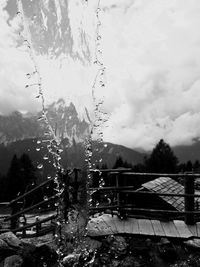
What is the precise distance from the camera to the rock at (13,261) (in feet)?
23.3

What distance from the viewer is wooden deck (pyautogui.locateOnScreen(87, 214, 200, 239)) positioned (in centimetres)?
785

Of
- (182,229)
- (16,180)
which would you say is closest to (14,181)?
(16,180)

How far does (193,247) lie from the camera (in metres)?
7.39

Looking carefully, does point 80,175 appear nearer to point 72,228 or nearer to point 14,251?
point 72,228

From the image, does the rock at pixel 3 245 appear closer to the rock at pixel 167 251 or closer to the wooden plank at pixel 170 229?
the rock at pixel 167 251

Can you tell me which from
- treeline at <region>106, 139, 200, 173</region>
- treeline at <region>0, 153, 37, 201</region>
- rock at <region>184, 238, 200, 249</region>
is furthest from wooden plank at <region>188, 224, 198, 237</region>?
treeline at <region>106, 139, 200, 173</region>

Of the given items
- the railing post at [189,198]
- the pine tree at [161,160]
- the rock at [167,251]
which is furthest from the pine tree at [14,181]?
the rock at [167,251]

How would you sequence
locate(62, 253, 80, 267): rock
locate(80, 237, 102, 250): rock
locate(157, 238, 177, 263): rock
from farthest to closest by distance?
locate(80, 237, 102, 250): rock, locate(157, 238, 177, 263): rock, locate(62, 253, 80, 267): rock

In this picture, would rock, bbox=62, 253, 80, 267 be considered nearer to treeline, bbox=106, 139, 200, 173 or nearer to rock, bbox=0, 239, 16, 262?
rock, bbox=0, 239, 16, 262

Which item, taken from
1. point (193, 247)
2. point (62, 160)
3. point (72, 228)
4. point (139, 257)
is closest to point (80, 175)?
point (62, 160)

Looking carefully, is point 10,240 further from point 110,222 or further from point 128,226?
point 128,226

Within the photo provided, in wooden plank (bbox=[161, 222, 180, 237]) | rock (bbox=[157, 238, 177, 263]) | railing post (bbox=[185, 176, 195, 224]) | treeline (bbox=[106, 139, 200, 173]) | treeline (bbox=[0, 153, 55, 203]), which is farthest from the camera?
treeline (bbox=[106, 139, 200, 173])

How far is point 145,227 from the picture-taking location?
27.3ft

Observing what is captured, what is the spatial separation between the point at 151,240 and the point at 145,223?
0.94 meters
